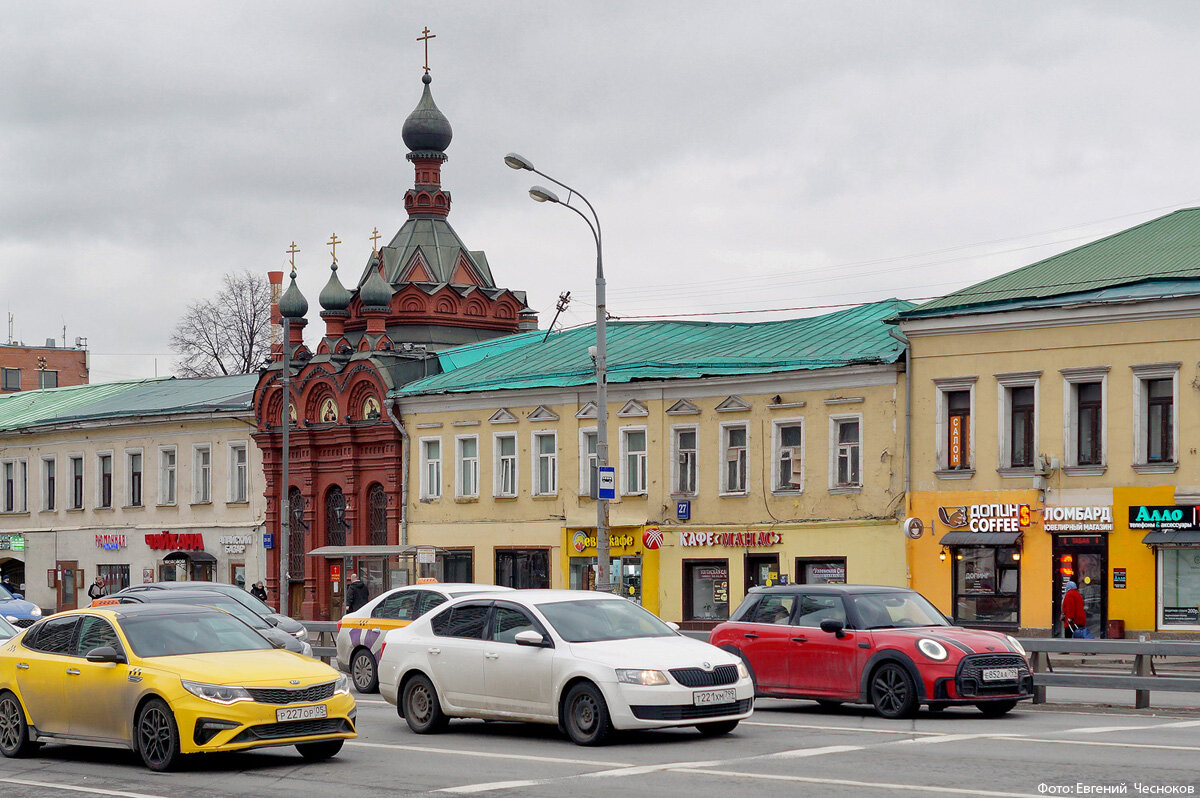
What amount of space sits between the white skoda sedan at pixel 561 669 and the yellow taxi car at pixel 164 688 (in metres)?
1.95

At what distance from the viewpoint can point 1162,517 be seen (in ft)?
112

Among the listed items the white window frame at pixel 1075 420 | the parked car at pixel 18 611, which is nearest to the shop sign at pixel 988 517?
the white window frame at pixel 1075 420

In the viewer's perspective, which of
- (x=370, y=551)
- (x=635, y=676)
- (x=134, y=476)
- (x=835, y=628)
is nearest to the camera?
(x=635, y=676)

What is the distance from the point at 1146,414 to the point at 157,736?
82.9 ft

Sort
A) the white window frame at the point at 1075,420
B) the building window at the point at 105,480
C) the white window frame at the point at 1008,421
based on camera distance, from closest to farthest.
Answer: the white window frame at the point at 1075,420, the white window frame at the point at 1008,421, the building window at the point at 105,480

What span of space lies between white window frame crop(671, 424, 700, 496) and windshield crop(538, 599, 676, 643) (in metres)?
24.6

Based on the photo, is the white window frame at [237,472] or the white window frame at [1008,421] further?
the white window frame at [237,472]

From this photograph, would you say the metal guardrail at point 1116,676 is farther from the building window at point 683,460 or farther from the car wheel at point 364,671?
the building window at point 683,460

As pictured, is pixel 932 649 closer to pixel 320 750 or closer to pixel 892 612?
pixel 892 612

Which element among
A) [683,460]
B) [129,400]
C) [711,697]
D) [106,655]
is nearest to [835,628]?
[711,697]

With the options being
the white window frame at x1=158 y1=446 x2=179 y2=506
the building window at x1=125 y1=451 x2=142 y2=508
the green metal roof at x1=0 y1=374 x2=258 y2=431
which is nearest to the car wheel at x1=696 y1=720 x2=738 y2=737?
the green metal roof at x1=0 y1=374 x2=258 y2=431

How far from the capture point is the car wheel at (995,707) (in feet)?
61.8

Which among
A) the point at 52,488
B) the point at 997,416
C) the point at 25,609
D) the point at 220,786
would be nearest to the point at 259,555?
the point at 52,488

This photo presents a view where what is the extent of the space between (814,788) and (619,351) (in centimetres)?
3444
